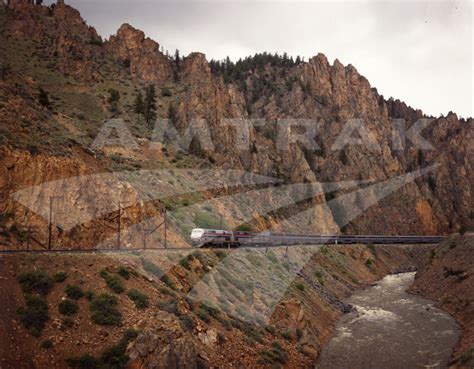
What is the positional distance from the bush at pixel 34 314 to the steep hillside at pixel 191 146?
9.55 m

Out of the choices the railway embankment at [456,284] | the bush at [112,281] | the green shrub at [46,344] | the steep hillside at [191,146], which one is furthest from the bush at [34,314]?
the railway embankment at [456,284]

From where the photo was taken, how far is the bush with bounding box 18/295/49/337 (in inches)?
795

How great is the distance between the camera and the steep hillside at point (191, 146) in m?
36.6

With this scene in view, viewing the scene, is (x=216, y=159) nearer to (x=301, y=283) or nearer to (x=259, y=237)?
(x=259, y=237)

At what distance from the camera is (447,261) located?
187 ft

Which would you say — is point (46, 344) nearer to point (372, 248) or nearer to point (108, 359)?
point (108, 359)

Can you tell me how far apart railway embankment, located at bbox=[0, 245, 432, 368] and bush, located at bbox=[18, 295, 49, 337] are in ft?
0.16

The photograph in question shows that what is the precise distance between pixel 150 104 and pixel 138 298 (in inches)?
2609

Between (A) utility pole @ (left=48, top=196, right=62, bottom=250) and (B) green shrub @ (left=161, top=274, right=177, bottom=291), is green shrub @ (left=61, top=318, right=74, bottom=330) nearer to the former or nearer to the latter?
(B) green shrub @ (left=161, top=274, right=177, bottom=291)

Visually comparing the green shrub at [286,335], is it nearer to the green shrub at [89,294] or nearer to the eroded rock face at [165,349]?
the eroded rock face at [165,349]

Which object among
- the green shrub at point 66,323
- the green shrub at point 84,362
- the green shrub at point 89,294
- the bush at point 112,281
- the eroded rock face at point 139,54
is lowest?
the green shrub at point 84,362

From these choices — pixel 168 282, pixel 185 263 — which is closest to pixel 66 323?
pixel 168 282

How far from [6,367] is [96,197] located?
851 inches

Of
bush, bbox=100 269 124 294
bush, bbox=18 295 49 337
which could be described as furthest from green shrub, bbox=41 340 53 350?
bush, bbox=100 269 124 294
